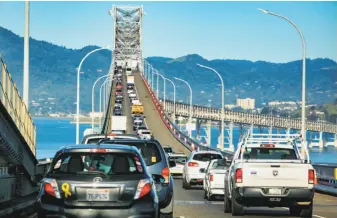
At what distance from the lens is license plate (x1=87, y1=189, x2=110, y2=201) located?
53.7 feet

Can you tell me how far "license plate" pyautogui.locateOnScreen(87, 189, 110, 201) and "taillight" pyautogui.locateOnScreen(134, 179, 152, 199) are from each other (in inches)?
18.5

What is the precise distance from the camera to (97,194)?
16.4m

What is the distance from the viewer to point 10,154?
88.1 ft

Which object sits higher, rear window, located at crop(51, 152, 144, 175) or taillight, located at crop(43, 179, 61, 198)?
rear window, located at crop(51, 152, 144, 175)

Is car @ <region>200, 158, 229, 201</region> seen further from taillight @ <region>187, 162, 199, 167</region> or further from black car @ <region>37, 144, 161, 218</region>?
black car @ <region>37, 144, 161, 218</region>

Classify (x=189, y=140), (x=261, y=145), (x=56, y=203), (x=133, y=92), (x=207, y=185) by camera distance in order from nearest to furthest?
(x=56, y=203), (x=261, y=145), (x=207, y=185), (x=189, y=140), (x=133, y=92)

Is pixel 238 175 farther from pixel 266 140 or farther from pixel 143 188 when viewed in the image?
pixel 143 188

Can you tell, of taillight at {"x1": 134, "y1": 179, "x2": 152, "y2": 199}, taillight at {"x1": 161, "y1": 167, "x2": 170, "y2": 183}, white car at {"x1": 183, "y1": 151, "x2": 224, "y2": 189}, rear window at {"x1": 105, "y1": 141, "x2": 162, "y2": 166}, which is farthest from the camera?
white car at {"x1": 183, "y1": 151, "x2": 224, "y2": 189}

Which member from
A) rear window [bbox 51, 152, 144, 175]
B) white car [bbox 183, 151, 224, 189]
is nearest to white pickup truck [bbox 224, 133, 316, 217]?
rear window [bbox 51, 152, 144, 175]

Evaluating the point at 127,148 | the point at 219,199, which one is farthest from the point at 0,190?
the point at 219,199

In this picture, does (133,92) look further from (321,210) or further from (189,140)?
(321,210)

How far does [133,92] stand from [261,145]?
157640 millimetres

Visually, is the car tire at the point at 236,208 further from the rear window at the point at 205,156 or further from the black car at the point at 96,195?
the rear window at the point at 205,156

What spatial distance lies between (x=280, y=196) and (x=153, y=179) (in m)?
6.96
